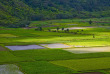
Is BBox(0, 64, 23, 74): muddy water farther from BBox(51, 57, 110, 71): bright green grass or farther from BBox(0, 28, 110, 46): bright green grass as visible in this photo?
BBox(0, 28, 110, 46): bright green grass

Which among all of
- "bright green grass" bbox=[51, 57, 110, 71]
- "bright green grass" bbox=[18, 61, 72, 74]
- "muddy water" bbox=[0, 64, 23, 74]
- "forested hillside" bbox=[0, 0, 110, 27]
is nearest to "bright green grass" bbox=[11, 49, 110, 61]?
"bright green grass" bbox=[51, 57, 110, 71]

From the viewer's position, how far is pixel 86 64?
35.8m

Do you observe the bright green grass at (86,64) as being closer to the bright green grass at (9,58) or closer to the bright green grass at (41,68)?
the bright green grass at (41,68)

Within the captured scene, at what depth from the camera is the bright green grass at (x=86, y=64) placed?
3406 centimetres

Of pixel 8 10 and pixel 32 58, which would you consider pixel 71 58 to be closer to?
pixel 32 58

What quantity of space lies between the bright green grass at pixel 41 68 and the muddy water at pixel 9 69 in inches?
31.1

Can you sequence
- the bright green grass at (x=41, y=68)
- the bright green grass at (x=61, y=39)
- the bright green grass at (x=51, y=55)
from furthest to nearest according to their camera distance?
the bright green grass at (x=61, y=39) < the bright green grass at (x=51, y=55) < the bright green grass at (x=41, y=68)

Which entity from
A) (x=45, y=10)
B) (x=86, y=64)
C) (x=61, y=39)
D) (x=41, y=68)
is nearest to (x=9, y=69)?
(x=41, y=68)

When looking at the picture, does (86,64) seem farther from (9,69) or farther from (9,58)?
(9,58)

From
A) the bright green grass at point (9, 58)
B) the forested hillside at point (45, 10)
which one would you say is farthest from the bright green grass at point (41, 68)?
the forested hillside at point (45, 10)

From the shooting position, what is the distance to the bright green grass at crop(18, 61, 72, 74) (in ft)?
104

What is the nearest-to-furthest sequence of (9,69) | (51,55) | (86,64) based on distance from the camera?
(9,69) < (86,64) < (51,55)

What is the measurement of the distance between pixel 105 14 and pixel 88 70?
146 meters

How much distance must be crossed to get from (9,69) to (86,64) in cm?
1016
